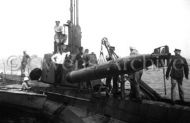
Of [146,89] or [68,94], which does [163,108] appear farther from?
[68,94]

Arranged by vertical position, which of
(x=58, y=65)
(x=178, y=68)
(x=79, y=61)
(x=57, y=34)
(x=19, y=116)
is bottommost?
(x=19, y=116)

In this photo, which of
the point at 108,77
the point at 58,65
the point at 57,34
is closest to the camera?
the point at 108,77

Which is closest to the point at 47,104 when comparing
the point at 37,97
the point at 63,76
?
the point at 37,97

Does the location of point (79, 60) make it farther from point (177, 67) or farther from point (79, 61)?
point (177, 67)

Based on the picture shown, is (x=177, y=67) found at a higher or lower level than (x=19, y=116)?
higher

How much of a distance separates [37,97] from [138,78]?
4.56 m

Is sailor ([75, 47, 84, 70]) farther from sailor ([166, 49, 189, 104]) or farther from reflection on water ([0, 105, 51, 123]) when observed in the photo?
sailor ([166, 49, 189, 104])

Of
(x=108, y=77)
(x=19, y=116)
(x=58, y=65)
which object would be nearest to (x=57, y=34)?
(x=58, y=65)

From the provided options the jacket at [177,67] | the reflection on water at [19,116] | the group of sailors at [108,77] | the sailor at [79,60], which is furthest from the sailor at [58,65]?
the jacket at [177,67]

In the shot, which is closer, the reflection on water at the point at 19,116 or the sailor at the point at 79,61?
the reflection on water at the point at 19,116

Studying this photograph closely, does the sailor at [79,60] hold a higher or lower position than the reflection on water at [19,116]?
higher

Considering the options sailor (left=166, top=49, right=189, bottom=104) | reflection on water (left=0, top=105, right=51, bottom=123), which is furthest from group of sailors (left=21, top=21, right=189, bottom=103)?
reflection on water (left=0, top=105, right=51, bottom=123)

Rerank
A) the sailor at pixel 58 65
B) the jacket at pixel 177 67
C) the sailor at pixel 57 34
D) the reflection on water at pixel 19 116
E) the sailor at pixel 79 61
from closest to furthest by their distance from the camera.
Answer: the jacket at pixel 177 67 < the reflection on water at pixel 19 116 < the sailor at pixel 79 61 < the sailor at pixel 58 65 < the sailor at pixel 57 34

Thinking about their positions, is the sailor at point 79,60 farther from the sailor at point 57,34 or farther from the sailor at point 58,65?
the sailor at point 57,34
